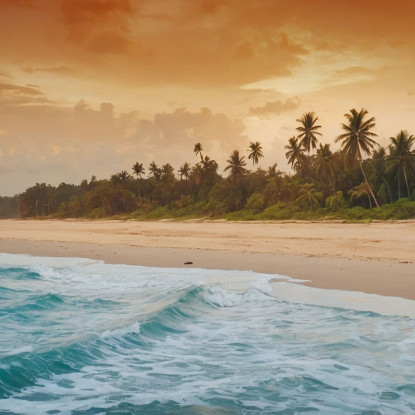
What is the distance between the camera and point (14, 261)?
69.2ft

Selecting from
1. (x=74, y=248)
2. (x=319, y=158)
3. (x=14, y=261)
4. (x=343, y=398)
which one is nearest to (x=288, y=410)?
(x=343, y=398)

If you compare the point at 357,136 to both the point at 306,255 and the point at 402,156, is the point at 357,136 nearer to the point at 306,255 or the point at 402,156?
the point at 402,156

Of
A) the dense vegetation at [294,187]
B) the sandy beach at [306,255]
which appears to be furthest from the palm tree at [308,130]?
the sandy beach at [306,255]

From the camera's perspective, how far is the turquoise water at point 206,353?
5.51 metres

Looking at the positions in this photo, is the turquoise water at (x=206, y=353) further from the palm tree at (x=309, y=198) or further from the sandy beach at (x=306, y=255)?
the palm tree at (x=309, y=198)

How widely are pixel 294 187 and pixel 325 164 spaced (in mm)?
3837

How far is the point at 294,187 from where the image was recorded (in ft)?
153

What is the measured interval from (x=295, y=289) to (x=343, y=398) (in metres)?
6.06

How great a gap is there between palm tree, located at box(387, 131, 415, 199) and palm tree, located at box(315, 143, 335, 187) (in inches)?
221

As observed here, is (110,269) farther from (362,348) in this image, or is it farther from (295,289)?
(362,348)

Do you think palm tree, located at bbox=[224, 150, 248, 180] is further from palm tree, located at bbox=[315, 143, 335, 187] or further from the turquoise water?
the turquoise water

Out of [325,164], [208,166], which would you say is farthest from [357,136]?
[208,166]

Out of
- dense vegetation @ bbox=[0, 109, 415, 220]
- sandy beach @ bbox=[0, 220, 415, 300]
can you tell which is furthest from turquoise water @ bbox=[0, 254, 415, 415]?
dense vegetation @ bbox=[0, 109, 415, 220]

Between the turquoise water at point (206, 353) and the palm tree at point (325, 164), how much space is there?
35.7m
